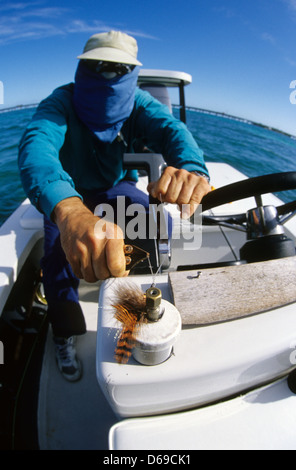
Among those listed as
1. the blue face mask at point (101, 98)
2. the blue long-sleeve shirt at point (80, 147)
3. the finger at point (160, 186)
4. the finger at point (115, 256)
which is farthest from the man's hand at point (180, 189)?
the blue face mask at point (101, 98)

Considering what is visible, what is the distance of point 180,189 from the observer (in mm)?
851

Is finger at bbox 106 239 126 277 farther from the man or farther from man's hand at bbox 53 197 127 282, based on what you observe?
the man

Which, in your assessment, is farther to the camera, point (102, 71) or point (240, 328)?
point (102, 71)

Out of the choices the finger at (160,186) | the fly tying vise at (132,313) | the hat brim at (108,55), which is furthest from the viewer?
the hat brim at (108,55)

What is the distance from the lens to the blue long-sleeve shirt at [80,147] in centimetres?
87

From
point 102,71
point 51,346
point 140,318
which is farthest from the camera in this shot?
point 51,346

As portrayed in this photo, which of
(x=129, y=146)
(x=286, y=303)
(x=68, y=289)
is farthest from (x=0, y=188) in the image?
(x=286, y=303)

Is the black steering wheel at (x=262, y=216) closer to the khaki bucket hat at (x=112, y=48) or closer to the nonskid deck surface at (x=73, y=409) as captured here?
the khaki bucket hat at (x=112, y=48)

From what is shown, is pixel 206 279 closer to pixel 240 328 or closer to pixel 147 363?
pixel 240 328

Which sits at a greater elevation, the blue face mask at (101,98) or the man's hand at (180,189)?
the blue face mask at (101,98)

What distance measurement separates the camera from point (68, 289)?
1092 millimetres

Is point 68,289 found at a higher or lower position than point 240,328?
lower

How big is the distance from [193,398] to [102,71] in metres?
1.37

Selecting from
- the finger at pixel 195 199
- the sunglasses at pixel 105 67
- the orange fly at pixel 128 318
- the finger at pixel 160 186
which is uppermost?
the sunglasses at pixel 105 67
